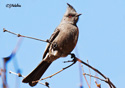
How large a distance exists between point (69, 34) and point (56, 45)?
0.32 metres

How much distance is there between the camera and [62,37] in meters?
3.75

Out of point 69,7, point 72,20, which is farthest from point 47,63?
point 69,7

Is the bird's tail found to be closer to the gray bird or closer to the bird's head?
the gray bird

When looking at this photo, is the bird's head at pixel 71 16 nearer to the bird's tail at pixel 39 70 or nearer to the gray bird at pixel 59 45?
the gray bird at pixel 59 45

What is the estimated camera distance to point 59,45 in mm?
3701

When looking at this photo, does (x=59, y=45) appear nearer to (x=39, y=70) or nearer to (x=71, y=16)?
(x=39, y=70)

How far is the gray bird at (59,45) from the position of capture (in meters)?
3.68

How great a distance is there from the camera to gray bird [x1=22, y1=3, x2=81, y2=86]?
12.1ft

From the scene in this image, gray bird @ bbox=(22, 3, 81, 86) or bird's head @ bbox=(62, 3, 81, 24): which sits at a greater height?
bird's head @ bbox=(62, 3, 81, 24)

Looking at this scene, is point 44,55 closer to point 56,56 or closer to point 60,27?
point 56,56

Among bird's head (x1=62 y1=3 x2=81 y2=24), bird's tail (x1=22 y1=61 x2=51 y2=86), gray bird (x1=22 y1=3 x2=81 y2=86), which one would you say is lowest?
bird's tail (x1=22 y1=61 x2=51 y2=86)


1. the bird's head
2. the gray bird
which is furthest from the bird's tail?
the bird's head

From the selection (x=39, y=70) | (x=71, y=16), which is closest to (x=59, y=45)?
Result: (x=39, y=70)

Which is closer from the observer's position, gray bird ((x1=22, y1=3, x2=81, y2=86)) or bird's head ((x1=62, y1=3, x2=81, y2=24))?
gray bird ((x1=22, y1=3, x2=81, y2=86))
